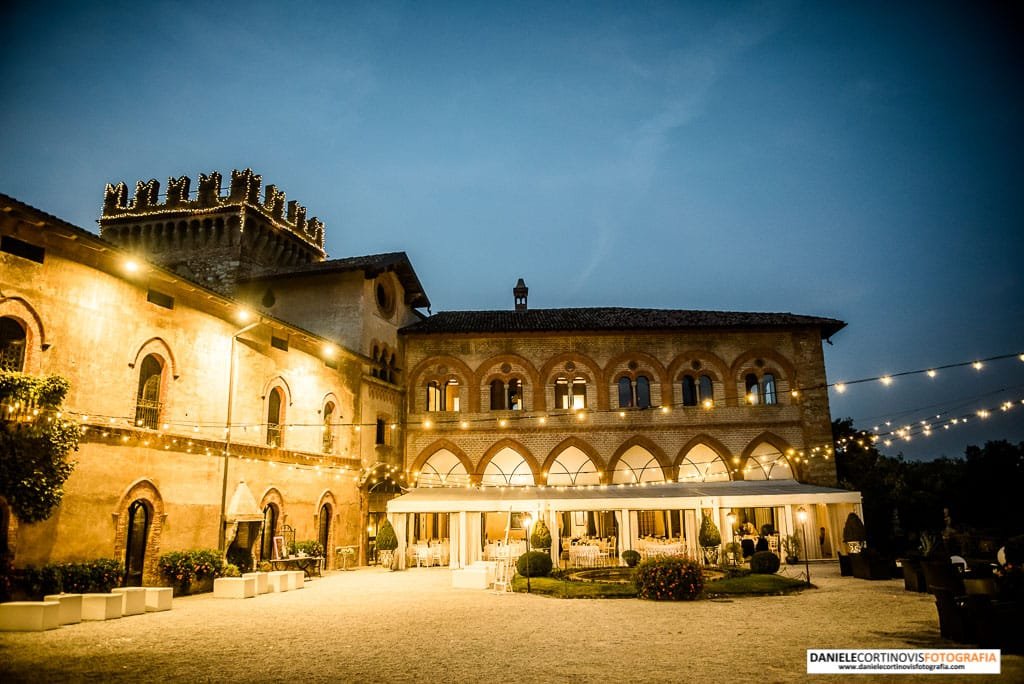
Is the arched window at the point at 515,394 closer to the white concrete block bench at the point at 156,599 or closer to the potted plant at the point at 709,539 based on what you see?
the potted plant at the point at 709,539

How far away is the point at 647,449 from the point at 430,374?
837 cm

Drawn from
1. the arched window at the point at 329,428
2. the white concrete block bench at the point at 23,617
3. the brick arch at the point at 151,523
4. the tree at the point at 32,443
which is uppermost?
the arched window at the point at 329,428

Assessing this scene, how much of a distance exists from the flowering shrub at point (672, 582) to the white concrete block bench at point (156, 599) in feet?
28.7

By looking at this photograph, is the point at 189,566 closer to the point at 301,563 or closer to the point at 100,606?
the point at 100,606

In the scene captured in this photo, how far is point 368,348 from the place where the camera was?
21969mm

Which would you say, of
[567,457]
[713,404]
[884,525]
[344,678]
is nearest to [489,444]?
[567,457]

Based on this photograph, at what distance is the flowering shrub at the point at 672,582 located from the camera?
1209 cm

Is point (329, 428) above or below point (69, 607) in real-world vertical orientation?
above

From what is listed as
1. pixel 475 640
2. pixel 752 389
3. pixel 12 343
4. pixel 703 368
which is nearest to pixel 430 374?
pixel 703 368

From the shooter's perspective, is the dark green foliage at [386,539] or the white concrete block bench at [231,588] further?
the dark green foliage at [386,539]

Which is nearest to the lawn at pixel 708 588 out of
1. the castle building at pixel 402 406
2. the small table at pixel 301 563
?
the castle building at pixel 402 406

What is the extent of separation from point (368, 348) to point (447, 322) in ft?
13.4

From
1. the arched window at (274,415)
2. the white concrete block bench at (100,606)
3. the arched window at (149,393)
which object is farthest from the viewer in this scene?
the arched window at (274,415)

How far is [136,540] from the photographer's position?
1320 cm
